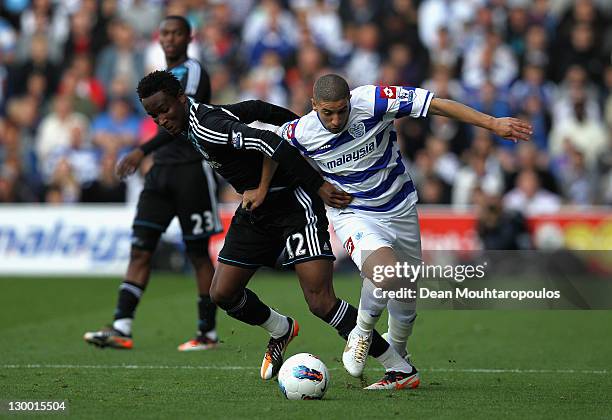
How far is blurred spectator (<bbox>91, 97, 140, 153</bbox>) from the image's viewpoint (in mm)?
19172

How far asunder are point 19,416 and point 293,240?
225 centimetres

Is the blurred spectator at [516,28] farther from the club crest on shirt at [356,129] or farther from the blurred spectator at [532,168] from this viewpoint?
the club crest on shirt at [356,129]

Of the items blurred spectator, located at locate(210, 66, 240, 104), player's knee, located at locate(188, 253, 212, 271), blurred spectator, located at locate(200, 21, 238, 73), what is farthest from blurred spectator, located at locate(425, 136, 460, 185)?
player's knee, located at locate(188, 253, 212, 271)

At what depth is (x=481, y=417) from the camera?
666 cm

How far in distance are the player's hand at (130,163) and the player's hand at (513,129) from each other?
3.73 m

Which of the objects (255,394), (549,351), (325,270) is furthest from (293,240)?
(549,351)

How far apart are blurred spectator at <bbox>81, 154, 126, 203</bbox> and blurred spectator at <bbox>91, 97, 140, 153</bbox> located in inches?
42.7

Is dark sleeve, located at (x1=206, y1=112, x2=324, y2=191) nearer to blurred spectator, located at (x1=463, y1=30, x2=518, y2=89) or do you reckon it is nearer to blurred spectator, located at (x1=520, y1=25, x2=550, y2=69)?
blurred spectator, located at (x1=463, y1=30, x2=518, y2=89)

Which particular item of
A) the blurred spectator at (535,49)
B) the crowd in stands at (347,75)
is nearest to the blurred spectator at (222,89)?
the crowd in stands at (347,75)

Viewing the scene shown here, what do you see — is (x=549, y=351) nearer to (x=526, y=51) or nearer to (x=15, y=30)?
(x=526, y=51)

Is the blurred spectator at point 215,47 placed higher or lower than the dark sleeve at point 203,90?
higher

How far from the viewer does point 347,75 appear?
1966 cm

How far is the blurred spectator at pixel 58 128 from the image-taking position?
19641mm

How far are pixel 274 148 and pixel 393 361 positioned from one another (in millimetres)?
1680
